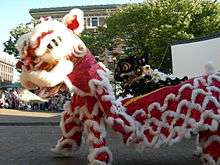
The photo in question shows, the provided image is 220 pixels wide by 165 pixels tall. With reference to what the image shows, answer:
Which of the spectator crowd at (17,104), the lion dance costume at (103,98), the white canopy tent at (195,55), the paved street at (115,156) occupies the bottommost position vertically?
the paved street at (115,156)

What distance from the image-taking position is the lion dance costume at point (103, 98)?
647 cm

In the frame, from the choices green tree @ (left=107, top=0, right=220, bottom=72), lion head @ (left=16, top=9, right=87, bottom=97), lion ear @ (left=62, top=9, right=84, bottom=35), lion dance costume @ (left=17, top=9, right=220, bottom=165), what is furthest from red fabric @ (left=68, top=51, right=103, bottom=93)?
green tree @ (left=107, top=0, right=220, bottom=72)

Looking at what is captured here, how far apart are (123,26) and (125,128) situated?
126 ft

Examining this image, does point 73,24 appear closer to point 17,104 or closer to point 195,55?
point 195,55

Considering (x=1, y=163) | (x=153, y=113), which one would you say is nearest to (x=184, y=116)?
(x=153, y=113)

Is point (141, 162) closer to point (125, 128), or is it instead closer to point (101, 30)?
point (125, 128)

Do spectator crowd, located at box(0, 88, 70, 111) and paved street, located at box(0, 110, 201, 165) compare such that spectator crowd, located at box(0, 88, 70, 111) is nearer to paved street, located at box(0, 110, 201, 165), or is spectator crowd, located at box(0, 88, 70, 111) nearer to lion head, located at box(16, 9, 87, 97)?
paved street, located at box(0, 110, 201, 165)

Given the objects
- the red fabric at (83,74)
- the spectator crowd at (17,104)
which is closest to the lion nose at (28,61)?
the red fabric at (83,74)

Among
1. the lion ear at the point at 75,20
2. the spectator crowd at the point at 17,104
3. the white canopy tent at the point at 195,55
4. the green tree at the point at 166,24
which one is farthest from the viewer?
the green tree at the point at 166,24

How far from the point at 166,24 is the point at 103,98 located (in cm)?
3410

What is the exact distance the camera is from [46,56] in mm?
6500

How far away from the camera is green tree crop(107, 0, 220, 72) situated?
131 feet

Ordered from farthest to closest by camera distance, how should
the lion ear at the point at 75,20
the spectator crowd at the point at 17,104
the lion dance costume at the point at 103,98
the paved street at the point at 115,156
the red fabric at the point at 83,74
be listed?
the spectator crowd at the point at 17,104
the paved street at the point at 115,156
the lion ear at the point at 75,20
the red fabric at the point at 83,74
the lion dance costume at the point at 103,98

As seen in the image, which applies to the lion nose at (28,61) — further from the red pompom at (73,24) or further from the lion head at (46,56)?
the red pompom at (73,24)
